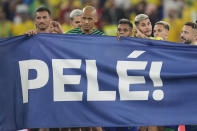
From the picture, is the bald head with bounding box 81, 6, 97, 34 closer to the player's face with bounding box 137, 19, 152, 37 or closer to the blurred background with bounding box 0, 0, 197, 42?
the player's face with bounding box 137, 19, 152, 37

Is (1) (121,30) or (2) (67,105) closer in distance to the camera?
(2) (67,105)

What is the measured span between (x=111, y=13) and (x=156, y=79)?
27.4 ft

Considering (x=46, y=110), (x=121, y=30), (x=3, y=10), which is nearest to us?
(x=46, y=110)

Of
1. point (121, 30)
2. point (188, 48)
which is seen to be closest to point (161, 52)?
point (188, 48)

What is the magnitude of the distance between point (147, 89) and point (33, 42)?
1.69 meters

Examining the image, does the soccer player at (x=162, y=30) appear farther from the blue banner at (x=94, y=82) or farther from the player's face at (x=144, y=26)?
the blue banner at (x=94, y=82)

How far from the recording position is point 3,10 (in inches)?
826

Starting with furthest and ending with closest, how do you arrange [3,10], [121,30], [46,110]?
[3,10] → [121,30] → [46,110]

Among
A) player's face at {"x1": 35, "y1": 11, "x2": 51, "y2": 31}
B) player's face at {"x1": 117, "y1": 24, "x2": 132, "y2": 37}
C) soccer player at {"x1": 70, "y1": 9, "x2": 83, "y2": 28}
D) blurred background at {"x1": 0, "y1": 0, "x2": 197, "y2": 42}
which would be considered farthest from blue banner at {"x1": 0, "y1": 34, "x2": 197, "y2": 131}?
blurred background at {"x1": 0, "y1": 0, "x2": 197, "y2": 42}

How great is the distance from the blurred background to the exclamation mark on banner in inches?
227

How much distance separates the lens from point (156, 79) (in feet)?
33.9

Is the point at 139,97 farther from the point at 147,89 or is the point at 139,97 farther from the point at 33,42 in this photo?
the point at 33,42

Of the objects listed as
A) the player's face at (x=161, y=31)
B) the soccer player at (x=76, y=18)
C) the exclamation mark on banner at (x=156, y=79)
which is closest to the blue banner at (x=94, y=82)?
the exclamation mark on banner at (x=156, y=79)

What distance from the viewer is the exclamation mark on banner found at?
10.3 metres
